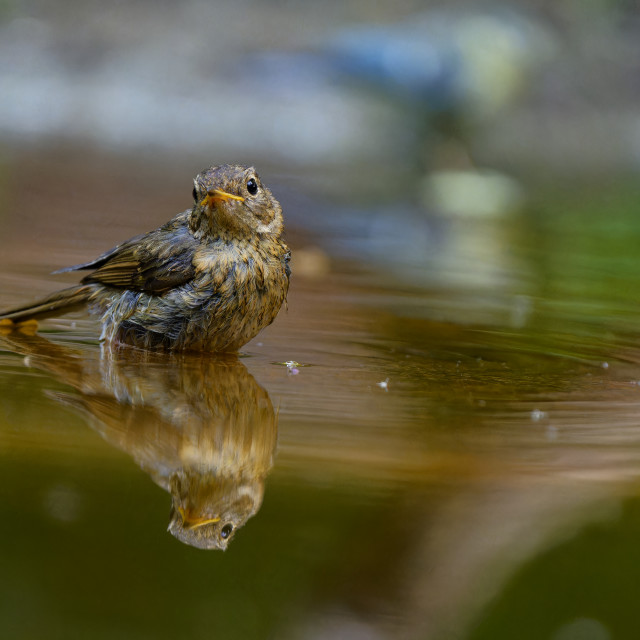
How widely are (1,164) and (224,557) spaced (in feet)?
31.3

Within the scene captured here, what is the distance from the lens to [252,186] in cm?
593

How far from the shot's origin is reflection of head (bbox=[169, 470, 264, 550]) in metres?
3.18

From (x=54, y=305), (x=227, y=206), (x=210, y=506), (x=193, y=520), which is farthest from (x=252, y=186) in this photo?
(x=193, y=520)

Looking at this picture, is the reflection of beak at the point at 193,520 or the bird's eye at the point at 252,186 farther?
the bird's eye at the point at 252,186

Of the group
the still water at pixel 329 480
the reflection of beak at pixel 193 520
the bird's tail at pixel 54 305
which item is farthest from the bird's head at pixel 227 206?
the reflection of beak at pixel 193 520

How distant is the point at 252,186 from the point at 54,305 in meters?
1.18

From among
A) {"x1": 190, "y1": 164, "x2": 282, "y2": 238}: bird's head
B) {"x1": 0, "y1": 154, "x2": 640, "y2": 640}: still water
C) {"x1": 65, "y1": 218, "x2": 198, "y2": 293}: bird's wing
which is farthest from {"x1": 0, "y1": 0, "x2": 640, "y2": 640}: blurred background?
{"x1": 190, "y1": 164, "x2": 282, "y2": 238}: bird's head

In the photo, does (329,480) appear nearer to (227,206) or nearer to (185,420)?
(185,420)

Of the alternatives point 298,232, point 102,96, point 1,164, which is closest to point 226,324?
point 298,232

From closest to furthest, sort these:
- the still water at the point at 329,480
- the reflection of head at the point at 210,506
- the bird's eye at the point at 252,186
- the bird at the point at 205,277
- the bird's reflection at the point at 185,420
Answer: the still water at the point at 329,480, the reflection of head at the point at 210,506, the bird's reflection at the point at 185,420, the bird at the point at 205,277, the bird's eye at the point at 252,186

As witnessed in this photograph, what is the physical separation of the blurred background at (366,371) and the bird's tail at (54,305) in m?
0.11

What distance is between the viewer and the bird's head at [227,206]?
567 cm

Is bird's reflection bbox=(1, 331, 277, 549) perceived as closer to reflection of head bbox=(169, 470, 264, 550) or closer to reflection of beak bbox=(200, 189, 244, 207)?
reflection of head bbox=(169, 470, 264, 550)

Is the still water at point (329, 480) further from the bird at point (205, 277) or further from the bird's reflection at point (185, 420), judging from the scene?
the bird at point (205, 277)
